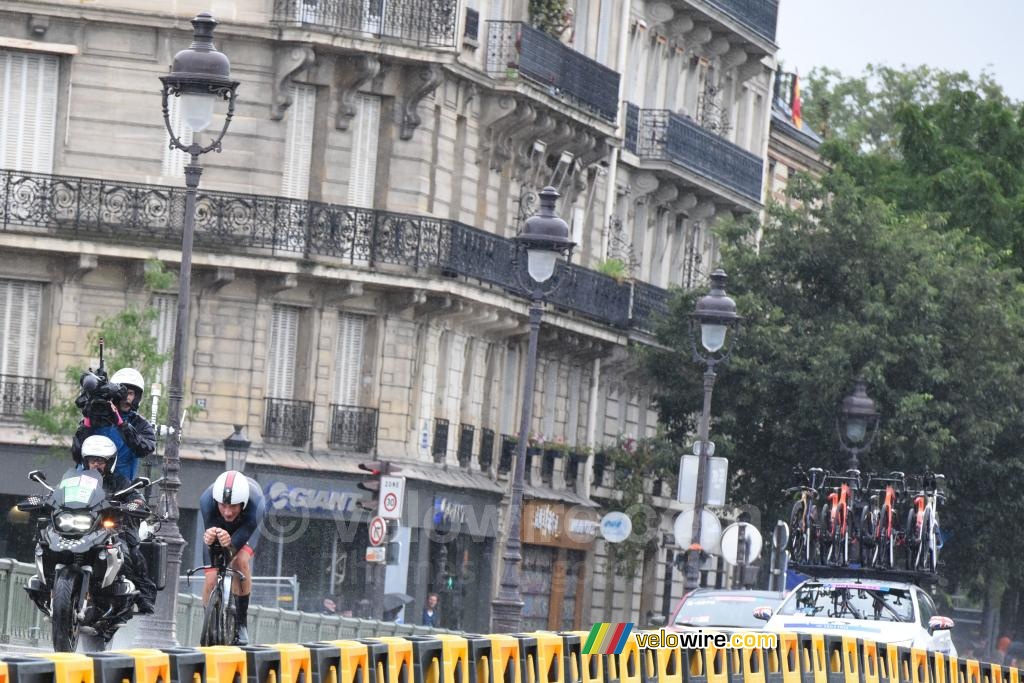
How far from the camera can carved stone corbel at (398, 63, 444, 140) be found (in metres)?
46.0

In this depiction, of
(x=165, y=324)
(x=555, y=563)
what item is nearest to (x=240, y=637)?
(x=165, y=324)

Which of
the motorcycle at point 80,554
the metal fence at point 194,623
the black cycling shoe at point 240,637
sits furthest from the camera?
the metal fence at point 194,623

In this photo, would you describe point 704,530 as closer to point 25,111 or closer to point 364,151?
point 364,151

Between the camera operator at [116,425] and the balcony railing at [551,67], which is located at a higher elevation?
the balcony railing at [551,67]

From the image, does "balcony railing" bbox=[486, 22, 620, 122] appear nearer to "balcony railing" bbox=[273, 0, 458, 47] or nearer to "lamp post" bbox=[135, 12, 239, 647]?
"balcony railing" bbox=[273, 0, 458, 47]

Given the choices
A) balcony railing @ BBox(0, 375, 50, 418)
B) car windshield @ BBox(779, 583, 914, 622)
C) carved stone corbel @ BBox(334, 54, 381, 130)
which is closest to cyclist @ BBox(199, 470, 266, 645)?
car windshield @ BBox(779, 583, 914, 622)

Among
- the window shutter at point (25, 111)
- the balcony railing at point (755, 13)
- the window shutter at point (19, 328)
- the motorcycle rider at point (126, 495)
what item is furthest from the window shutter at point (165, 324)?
the motorcycle rider at point (126, 495)

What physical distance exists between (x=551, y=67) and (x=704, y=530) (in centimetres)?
1205

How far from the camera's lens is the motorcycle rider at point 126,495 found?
19.7 meters

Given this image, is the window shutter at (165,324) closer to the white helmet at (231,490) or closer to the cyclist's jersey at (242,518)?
the cyclist's jersey at (242,518)

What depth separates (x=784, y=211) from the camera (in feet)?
177

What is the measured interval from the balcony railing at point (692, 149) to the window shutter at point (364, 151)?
430 inches

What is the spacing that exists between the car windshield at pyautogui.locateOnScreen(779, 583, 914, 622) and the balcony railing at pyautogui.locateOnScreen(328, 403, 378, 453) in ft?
48.1

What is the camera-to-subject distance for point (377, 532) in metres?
38.5
